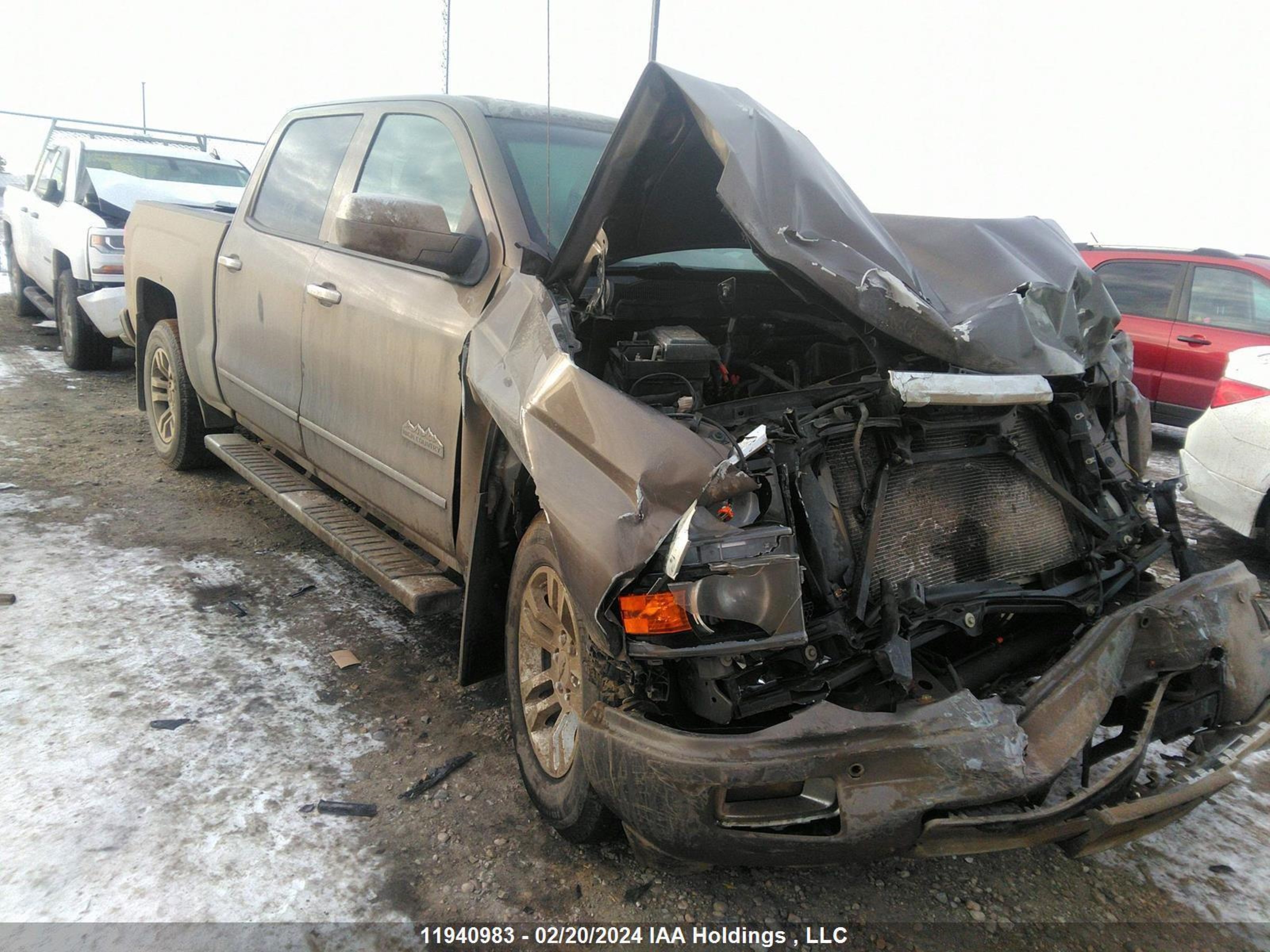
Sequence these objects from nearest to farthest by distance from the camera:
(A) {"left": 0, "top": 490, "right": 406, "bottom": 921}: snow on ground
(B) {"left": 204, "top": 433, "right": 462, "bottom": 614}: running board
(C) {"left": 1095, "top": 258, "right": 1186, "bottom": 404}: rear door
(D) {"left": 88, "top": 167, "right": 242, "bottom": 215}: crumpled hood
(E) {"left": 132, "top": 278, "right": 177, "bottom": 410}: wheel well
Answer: (A) {"left": 0, "top": 490, "right": 406, "bottom": 921}: snow on ground
(B) {"left": 204, "top": 433, "right": 462, "bottom": 614}: running board
(E) {"left": 132, "top": 278, "right": 177, "bottom": 410}: wheel well
(C) {"left": 1095, "top": 258, "right": 1186, "bottom": 404}: rear door
(D) {"left": 88, "top": 167, "right": 242, "bottom": 215}: crumpled hood

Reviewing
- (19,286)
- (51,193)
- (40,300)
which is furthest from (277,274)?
(19,286)

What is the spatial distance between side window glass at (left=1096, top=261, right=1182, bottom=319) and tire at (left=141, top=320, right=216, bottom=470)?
22.8 feet

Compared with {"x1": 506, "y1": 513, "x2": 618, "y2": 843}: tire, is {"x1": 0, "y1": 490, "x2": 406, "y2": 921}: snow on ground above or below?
below

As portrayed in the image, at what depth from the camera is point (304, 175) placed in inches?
169

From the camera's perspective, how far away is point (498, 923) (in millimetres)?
2326

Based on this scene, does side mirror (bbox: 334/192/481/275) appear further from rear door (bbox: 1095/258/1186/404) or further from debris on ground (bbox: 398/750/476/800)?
rear door (bbox: 1095/258/1186/404)

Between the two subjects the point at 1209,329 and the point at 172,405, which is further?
the point at 1209,329

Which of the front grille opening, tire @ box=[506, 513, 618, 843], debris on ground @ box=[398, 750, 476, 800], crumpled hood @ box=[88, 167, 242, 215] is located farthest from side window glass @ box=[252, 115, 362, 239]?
crumpled hood @ box=[88, 167, 242, 215]

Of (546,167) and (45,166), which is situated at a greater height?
(546,167)

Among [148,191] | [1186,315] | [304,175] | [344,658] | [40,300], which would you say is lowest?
[344,658]

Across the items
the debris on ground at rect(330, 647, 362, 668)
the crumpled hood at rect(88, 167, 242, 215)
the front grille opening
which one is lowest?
the debris on ground at rect(330, 647, 362, 668)

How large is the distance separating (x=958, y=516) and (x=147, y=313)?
5.17 meters

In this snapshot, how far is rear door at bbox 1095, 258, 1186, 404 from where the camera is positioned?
7.67 m

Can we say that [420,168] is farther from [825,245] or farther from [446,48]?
[446,48]
